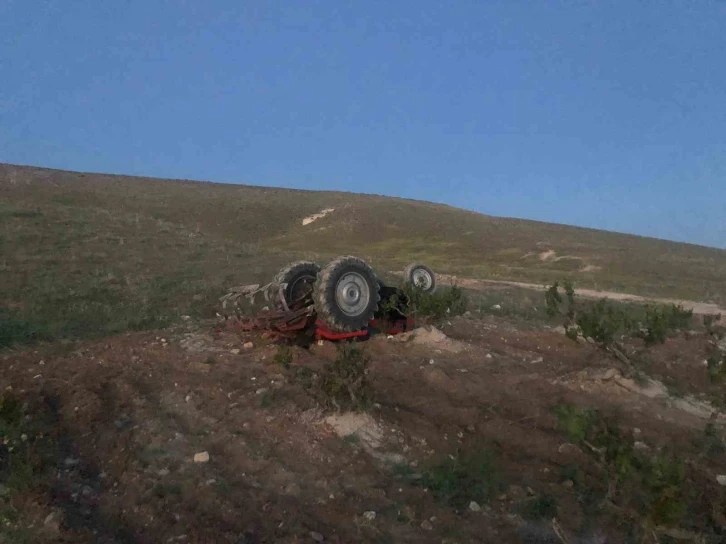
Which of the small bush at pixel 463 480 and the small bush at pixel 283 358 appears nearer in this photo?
the small bush at pixel 463 480

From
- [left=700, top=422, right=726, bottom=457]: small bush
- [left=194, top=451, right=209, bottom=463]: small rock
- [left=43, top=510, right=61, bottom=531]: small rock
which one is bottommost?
[left=43, top=510, right=61, bottom=531]: small rock

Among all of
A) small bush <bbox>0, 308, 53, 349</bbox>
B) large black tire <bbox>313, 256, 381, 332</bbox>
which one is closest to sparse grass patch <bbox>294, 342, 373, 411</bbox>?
large black tire <bbox>313, 256, 381, 332</bbox>

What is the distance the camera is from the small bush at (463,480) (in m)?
5.12

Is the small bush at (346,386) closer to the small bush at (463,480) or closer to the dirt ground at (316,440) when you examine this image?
the dirt ground at (316,440)

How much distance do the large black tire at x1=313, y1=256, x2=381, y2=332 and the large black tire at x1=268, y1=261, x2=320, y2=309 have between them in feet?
2.56

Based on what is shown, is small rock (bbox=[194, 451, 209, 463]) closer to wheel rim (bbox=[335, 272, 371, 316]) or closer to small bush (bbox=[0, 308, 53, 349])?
wheel rim (bbox=[335, 272, 371, 316])

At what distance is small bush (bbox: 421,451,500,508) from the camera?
5.12m

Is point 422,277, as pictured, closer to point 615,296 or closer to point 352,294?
point 352,294

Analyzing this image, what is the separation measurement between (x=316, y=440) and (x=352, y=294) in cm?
367

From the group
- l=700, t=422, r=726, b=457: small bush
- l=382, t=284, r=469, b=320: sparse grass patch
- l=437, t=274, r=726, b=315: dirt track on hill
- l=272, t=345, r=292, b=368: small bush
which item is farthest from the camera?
l=437, t=274, r=726, b=315: dirt track on hill

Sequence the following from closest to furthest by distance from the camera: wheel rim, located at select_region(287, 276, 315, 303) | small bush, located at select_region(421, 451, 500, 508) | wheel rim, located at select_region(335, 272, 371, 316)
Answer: small bush, located at select_region(421, 451, 500, 508), wheel rim, located at select_region(335, 272, 371, 316), wheel rim, located at select_region(287, 276, 315, 303)

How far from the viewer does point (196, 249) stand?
2023 cm

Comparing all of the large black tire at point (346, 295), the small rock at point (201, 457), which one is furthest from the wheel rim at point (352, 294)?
the small rock at point (201, 457)

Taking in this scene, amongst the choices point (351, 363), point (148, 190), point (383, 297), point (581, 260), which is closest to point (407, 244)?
point (581, 260)
